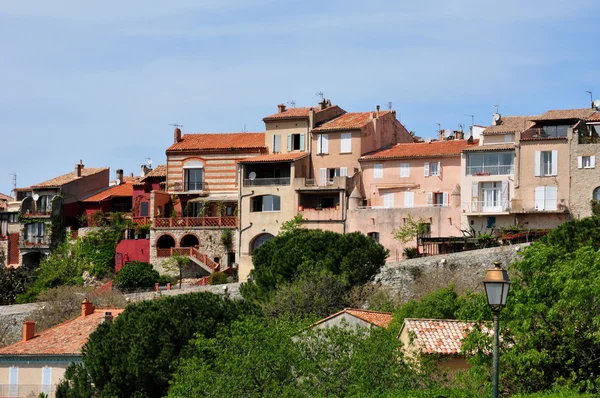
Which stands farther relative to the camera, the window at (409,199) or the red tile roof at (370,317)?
the window at (409,199)

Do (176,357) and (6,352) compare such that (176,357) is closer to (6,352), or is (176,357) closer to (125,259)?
(6,352)

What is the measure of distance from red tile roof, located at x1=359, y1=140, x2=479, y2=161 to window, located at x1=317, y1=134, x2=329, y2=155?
96.3 inches

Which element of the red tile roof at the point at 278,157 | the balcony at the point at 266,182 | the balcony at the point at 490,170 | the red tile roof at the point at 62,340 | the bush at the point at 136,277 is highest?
the red tile roof at the point at 278,157

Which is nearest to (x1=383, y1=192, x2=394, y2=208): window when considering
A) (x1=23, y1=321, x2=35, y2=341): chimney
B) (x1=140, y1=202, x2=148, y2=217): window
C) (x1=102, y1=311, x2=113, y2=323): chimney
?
(x1=140, y1=202, x2=148, y2=217): window

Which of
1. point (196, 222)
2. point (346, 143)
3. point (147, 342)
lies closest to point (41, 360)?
point (147, 342)

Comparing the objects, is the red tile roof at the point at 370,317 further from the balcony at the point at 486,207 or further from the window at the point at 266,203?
the window at the point at 266,203

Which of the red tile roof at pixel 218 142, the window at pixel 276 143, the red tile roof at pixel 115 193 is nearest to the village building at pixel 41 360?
the window at pixel 276 143

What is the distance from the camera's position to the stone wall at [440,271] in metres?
57.8

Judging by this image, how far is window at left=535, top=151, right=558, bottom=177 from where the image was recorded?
6378 cm

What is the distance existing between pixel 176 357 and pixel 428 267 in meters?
19.2

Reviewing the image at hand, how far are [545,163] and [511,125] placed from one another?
13.9ft

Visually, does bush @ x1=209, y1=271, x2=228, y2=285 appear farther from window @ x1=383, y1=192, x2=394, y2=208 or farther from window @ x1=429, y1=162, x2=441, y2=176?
window @ x1=429, y1=162, x2=441, y2=176

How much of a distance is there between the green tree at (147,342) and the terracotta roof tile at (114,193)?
117 ft

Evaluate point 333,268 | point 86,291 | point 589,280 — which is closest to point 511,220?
point 333,268
